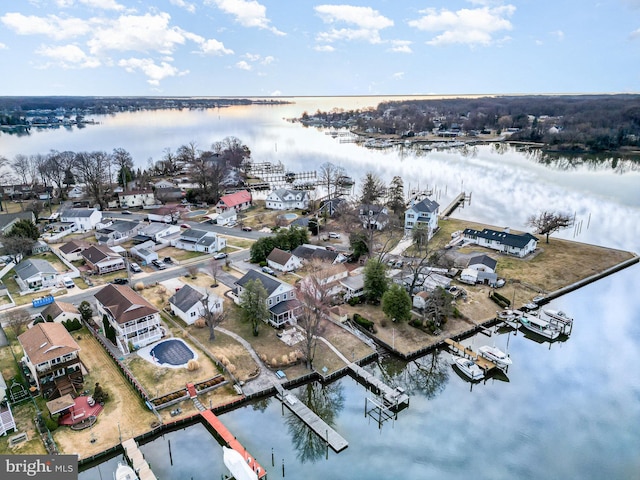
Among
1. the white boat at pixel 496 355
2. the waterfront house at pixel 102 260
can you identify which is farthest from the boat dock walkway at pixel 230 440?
the waterfront house at pixel 102 260

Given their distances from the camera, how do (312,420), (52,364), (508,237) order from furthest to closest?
(508,237)
(52,364)
(312,420)

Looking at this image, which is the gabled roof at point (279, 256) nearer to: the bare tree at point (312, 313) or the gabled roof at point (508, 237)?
the bare tree at point (312, 313)

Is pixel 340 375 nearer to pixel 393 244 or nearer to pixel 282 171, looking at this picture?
pixel 393 244

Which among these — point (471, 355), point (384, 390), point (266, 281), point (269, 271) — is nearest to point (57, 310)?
point (266, 281)

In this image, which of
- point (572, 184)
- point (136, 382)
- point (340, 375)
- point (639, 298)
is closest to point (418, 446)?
point (340, 375)

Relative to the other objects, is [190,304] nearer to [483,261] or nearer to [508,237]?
[483,261]

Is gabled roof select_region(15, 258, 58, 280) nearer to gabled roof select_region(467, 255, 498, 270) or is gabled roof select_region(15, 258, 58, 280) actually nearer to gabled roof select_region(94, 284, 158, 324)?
gabled roof select_region(94, 284, 158, 324)
